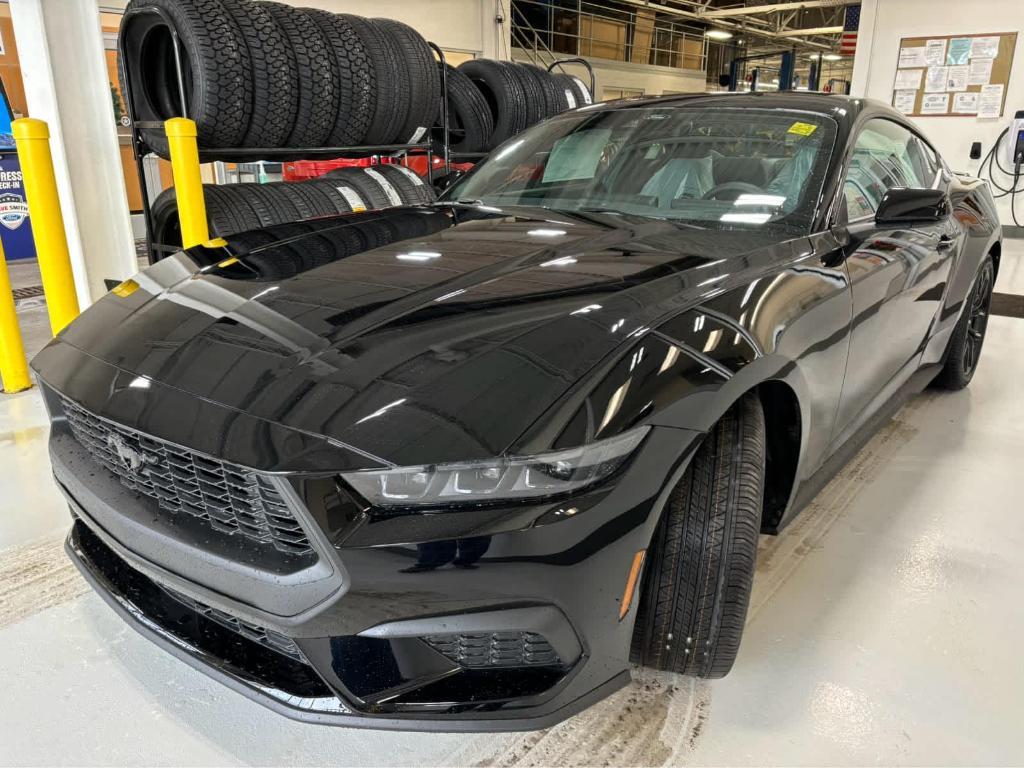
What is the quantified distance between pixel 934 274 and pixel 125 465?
2359mm

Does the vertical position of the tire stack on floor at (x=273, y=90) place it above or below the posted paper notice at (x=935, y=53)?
below

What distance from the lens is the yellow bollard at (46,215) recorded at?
10.5 ft

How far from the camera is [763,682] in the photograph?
1.59 m

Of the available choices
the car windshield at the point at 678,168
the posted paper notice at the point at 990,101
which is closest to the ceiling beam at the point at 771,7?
the posted paper notice at the point at 990,101

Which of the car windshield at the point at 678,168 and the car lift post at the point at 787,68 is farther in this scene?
the car lift post at the point at 787,68

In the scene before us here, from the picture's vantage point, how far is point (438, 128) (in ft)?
18.4

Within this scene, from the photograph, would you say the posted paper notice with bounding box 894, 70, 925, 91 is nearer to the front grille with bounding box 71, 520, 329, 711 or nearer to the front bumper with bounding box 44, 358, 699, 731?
the front bumper with bounding box 44, 358, 699, 731

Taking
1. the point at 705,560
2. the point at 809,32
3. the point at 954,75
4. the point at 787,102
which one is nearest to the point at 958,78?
the point at 954,75

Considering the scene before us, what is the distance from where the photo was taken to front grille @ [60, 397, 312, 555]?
43.0 inches

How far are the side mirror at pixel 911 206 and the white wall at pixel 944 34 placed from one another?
764 centimetres

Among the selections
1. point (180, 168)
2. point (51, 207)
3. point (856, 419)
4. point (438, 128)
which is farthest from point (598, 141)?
point (438, 128)

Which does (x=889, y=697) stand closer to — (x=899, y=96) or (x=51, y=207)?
(x=51, y=207)

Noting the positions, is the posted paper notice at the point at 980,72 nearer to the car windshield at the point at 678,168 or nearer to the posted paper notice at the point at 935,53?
the posted paper notice at the point at 935,53

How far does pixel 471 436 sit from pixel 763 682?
97 centimetres
